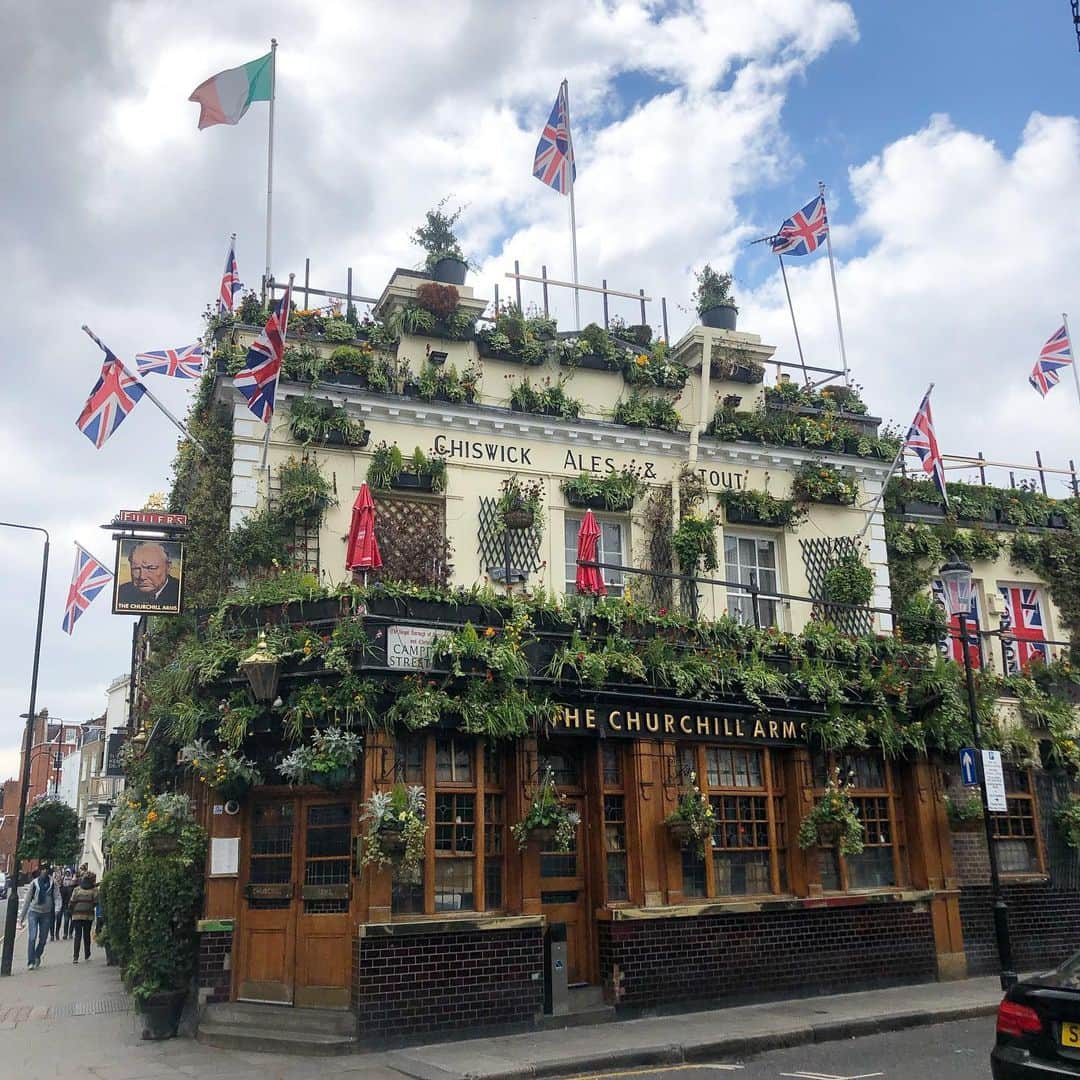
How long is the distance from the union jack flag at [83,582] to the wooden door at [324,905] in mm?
11011

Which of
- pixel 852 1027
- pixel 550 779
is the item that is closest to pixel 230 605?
pixel 550 779

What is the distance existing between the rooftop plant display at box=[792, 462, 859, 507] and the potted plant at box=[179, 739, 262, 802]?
10.7 metres

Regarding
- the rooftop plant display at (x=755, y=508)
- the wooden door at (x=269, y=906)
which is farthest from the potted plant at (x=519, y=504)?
the wooden door at (x=269, y=906)

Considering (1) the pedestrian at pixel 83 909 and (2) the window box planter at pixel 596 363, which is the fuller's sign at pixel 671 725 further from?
(1) the pedestrian at pixel 83 909

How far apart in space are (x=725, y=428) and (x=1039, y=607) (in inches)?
325

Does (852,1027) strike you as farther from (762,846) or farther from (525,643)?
(525,643)

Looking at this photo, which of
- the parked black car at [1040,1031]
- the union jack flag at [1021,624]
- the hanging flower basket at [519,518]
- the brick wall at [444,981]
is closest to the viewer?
the parked black car at [1040,1031]

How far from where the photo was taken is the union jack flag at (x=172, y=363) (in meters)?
17.5

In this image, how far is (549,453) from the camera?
17391mm

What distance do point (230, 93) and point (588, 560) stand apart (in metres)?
9.52

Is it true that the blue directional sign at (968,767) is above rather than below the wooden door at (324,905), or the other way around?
above

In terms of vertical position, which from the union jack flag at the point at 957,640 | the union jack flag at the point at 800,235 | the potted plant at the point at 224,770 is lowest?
the potted plant at the point at 224,770

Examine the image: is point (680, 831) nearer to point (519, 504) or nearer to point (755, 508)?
point (519, 504)

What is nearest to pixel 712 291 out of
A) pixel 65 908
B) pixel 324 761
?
pixel 324 761
